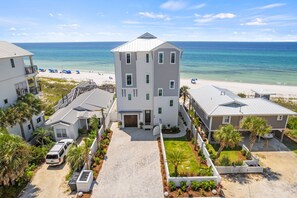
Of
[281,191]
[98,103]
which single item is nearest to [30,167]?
[98,103]

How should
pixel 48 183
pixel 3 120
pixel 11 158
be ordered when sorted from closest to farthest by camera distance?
1. pixel 11 158
2. pixel 48 183
3. pixel 3 120

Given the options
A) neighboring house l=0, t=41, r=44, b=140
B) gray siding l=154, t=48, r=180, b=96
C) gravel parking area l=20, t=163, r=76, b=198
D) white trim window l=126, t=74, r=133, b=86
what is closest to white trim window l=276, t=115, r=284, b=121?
gray siding l=154, t=48, r=180, b=96

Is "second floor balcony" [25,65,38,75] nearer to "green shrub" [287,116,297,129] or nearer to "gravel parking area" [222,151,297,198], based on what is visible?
"gravel parking area" [222,151,297,198]

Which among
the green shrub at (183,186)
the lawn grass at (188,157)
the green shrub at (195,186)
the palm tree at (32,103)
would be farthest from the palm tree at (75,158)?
the green shrub at (195,186)

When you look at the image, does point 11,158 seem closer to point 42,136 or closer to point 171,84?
point 42,136

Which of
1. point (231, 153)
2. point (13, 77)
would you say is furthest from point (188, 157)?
point (13, 77)

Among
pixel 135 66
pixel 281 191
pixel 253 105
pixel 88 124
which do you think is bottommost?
pixel 281 191

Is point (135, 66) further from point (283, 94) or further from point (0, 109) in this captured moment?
point (283, 94)
